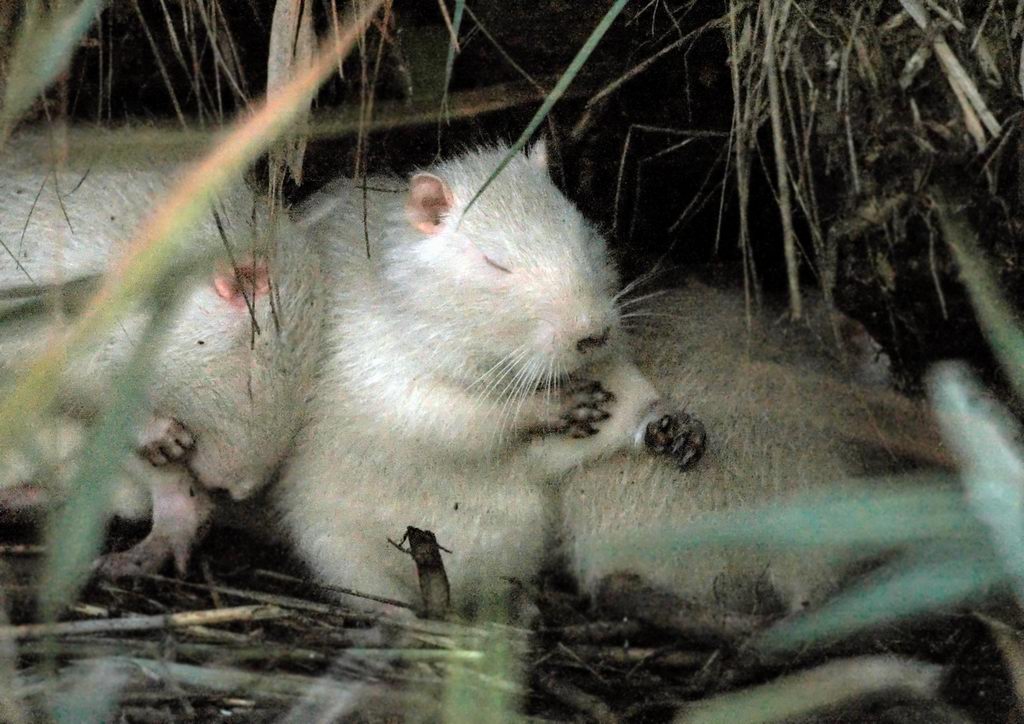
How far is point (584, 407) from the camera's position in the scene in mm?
3104

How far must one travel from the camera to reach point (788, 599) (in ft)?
10.5

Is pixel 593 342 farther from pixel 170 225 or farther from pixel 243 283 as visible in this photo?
pixel 170 225

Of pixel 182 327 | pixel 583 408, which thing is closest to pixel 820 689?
pixel 583 408

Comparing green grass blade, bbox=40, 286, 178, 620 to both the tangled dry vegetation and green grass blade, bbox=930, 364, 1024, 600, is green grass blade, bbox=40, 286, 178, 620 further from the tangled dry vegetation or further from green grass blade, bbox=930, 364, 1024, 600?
green grass blade, bbox=930, 364, 1024, 600

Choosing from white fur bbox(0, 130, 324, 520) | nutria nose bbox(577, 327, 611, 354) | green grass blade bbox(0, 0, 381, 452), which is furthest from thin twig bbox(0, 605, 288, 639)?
nutria nose bbox(577, 327, 611, 354)

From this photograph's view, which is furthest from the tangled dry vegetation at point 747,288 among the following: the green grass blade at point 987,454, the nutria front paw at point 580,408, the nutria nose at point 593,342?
the nutria front paw at point 580,408

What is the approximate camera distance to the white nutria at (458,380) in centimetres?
291

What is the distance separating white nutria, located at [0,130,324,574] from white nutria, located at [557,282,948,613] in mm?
939

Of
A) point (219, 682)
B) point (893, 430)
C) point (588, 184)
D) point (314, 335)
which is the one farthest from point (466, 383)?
point (893, 430)

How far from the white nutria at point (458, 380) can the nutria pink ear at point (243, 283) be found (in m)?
0.28

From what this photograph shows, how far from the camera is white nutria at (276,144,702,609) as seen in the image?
2.91 m

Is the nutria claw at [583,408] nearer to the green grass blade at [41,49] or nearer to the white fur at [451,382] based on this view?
the white fur at [451,382]

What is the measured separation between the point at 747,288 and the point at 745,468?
0.95m

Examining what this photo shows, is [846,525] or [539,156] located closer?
[846,525]
